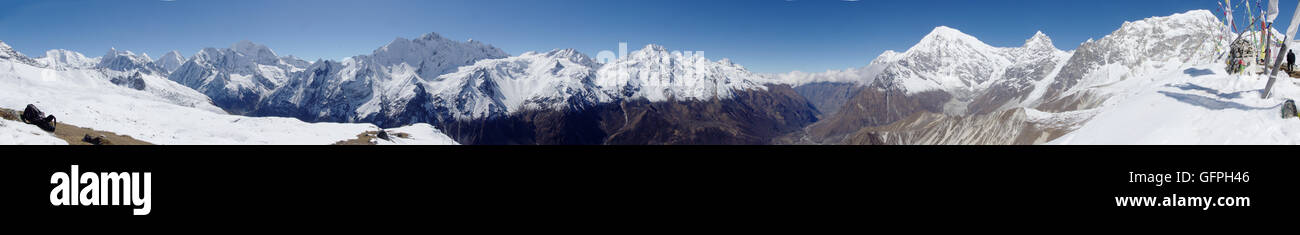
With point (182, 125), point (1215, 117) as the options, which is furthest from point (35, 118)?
point (1215, 117)

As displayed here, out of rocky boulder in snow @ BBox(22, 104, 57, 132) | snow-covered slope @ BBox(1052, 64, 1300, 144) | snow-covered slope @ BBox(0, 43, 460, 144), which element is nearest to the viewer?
snow-covered slope @ BBox(1052, 64, 1300, 144)

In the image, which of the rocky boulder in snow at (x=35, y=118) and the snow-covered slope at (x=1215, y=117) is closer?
the snow-covered slope at (x=1215, y=117)

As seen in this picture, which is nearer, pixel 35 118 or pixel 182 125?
pixel 35 118

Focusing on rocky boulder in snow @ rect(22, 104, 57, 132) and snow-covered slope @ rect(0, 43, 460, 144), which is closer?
rocky boulder in snow @ rect(22, 104, 57, 132)

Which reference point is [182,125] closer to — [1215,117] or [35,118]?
[35,118]

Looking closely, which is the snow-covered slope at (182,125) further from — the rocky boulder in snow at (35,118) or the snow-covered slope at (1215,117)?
the snow-covered slope at (1215,117)

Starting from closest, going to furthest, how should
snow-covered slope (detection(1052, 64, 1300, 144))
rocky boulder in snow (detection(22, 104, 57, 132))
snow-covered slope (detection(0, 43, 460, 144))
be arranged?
1. snow-covered slope (detection(1052, 64, 1300, 144))
2. rocky boulder in snow (detection(22, 104, 57, 132))
3. snow-covered slope (detection(0, 43, 460, 144))

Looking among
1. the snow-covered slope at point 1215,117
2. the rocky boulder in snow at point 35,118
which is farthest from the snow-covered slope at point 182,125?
the snow-covered slope at point 1215,117

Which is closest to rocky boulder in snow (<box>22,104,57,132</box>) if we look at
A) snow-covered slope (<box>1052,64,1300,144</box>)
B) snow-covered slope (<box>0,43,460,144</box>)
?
snow-covered slope (<box>0,43,460,144</box>)

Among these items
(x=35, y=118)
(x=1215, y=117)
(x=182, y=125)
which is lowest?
(x=1215, y=117)

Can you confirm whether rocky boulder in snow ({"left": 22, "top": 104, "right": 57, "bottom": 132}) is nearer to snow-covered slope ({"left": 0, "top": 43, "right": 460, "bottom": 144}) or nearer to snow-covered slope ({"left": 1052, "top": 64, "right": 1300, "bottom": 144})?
snow-covered slope ({"left": 0, "top": 43, "right": 460, "bottom": 144})

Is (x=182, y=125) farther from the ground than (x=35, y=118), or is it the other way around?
(x=35, y=118)

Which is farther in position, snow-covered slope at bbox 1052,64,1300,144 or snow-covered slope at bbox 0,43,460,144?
snow-covered slope at bbox 0,43,460,144
